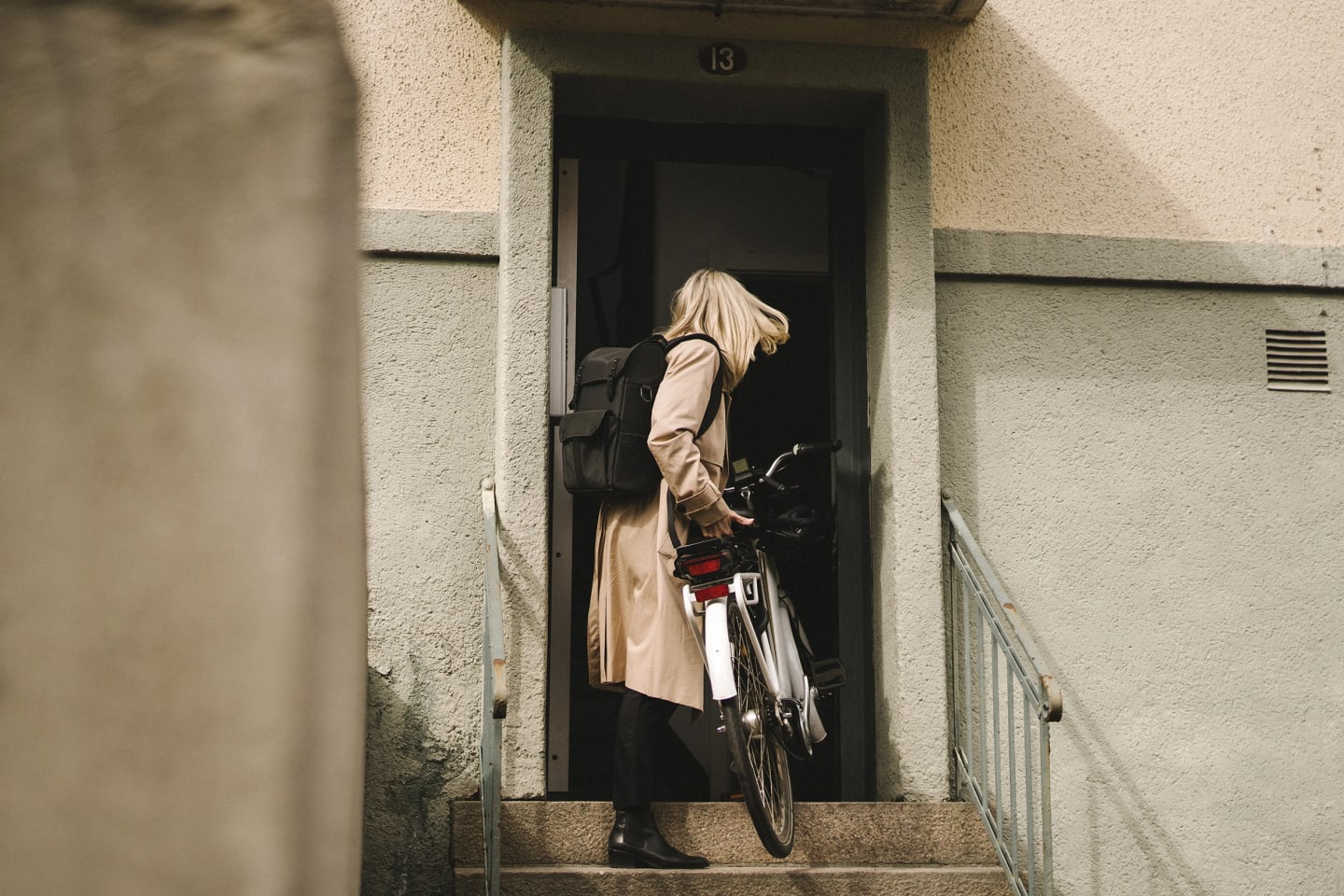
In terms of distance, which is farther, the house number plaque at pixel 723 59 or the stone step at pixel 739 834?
the house number plaque at pixel 723 59

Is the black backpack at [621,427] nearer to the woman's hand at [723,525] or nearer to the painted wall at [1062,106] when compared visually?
the woman's hand at [723,525]

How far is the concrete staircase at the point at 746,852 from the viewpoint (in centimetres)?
389

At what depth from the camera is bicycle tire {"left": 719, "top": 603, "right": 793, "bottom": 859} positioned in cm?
369

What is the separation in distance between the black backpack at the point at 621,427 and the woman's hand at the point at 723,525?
25 cm

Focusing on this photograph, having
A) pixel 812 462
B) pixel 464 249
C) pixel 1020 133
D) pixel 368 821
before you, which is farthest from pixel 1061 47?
pixel 368 821

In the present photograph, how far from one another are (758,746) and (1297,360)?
113 inches

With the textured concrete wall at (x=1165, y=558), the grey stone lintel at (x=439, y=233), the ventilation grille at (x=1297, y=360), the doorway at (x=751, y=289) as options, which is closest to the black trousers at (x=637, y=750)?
the doorway at (x=751, y=289)

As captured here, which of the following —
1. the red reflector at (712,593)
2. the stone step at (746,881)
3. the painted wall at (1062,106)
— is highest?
the painted wall at (1062,106)

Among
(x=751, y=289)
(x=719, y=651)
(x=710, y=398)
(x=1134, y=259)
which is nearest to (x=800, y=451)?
(x=710, y=398)

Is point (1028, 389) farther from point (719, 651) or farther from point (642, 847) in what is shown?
point (642, 847)

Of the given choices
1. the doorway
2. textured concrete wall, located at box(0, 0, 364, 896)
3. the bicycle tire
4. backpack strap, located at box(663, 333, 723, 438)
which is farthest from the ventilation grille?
textured concrete wall, located at box(0, 0, 364, 896)

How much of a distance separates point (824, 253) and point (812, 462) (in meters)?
1.08

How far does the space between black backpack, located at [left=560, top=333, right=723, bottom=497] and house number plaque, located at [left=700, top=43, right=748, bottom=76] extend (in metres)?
1.26

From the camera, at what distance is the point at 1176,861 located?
4.66m
